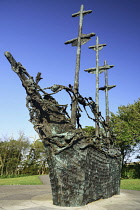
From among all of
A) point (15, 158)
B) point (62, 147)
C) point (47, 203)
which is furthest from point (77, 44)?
point (15, 158)

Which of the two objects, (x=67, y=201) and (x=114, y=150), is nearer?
(x=67, y=201)

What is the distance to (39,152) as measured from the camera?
119 feet

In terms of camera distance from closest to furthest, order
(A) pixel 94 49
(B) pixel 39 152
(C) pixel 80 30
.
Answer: (C) pixel 80 30, (A) pixel 94 49, (B) pixel 39 152

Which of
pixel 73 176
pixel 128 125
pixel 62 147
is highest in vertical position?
pixel 128 125

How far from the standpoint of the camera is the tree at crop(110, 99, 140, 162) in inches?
945

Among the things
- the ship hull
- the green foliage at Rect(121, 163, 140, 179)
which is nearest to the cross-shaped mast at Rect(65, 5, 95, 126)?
the ship hull

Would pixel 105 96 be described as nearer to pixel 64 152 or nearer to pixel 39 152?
pixel 64 152

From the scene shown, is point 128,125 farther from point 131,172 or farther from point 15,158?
point 15,158

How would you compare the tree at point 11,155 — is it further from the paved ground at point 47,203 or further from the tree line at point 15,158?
the paved ground at point 47,203

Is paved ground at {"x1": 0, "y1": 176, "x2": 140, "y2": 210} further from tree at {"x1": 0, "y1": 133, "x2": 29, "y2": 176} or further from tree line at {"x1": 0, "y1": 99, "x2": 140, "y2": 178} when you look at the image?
tree at {"x1": 0, "y1": 133, "x2": 29, "y2": 176}

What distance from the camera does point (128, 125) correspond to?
82.9ft

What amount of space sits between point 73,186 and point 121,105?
24554mm

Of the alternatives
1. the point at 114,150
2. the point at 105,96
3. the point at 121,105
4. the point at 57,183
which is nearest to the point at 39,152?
the point at 121,105

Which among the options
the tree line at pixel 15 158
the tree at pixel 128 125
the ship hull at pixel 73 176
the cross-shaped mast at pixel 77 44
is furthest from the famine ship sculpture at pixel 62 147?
the tree line at pixel 15 158
